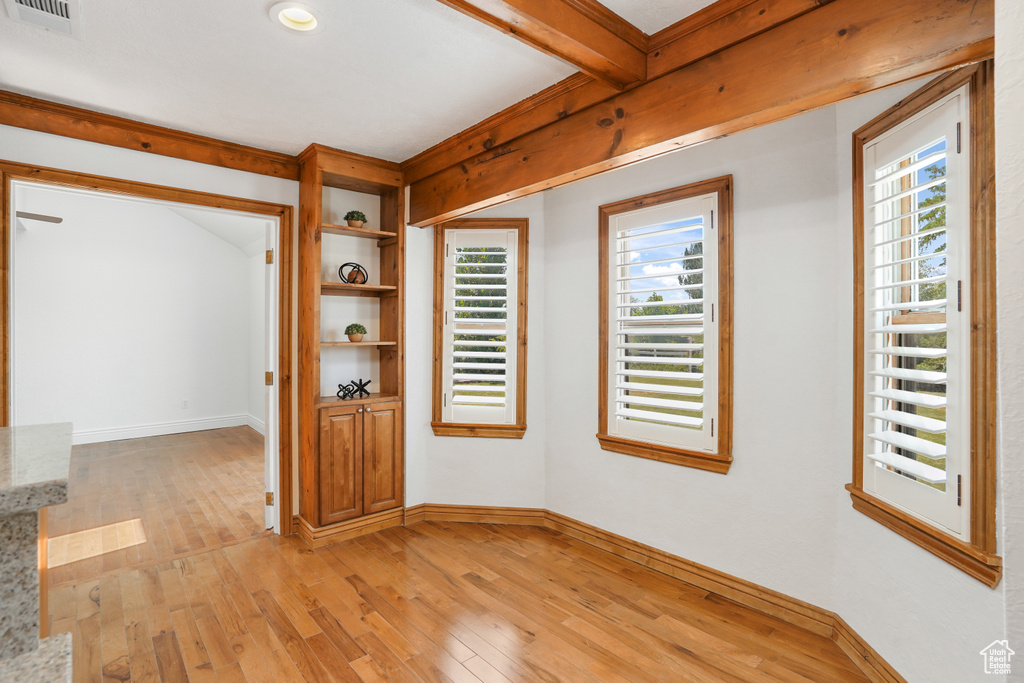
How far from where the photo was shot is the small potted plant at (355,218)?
3594 mm

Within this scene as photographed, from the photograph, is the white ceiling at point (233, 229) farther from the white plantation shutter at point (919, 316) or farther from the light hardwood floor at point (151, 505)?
the white plantation shutter at point (919, 316)

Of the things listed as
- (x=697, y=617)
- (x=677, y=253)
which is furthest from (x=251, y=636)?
(x=677, y=253)

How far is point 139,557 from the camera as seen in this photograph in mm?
3213

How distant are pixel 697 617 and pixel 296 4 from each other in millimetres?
3165

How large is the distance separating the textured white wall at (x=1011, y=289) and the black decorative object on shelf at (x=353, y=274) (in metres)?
3.47

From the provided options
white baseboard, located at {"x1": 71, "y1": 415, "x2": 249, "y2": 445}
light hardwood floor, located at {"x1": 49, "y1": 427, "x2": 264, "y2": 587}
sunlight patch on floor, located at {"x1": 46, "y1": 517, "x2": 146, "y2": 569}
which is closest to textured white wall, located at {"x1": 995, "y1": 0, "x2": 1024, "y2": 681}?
light hardwood floor, located at {"x1": 49, "y1": 427, "x2": 264, "y2": 587}

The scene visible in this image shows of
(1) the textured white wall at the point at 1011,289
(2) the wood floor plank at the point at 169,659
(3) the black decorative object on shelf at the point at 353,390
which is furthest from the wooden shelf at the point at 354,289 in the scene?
(1) the textured white wall at the point at 1011,289

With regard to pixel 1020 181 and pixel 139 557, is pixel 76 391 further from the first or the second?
pixel 1020 181

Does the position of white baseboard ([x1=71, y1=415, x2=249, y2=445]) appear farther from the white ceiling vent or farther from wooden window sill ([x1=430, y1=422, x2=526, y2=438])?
the white ceiling vent

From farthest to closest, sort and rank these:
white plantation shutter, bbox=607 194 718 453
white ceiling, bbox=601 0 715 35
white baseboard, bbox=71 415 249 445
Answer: white baseboard, bbox=71 415 249 445
white plantation shutter, bbox=607 194 718 453
white ceiling, bbox=601 0 715 35

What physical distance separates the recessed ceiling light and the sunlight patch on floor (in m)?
3.36

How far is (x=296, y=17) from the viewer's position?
1947mm

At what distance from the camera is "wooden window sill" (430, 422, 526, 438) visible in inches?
146

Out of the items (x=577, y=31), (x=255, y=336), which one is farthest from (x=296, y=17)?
(x=255, y=336)
